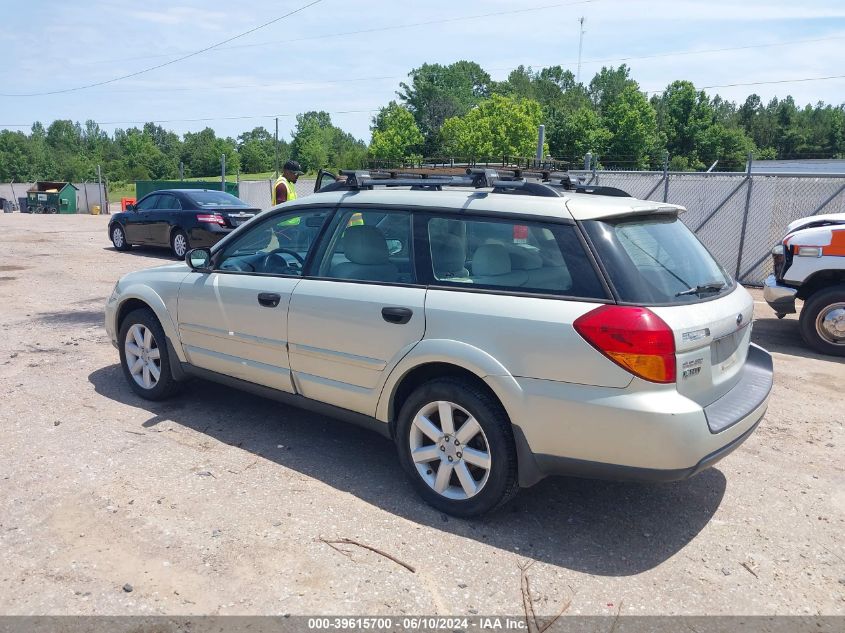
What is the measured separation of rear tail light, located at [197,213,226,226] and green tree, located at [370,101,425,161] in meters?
67.9

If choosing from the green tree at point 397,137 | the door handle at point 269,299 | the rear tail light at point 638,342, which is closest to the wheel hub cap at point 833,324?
the rear tail light at point 638,342

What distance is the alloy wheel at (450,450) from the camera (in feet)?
11.3

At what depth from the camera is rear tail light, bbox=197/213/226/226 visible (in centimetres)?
1391

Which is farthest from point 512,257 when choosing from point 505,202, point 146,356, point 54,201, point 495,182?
point 54,201

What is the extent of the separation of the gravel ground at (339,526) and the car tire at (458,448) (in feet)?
0.51

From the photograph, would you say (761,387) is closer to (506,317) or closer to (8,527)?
(506,317)

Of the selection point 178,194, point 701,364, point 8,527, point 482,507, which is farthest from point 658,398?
point 178,194

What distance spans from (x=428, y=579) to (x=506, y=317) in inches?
50.5

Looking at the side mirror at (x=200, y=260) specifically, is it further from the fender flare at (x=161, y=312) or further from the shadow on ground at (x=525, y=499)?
the shadow on ground at (x=525, y=499)

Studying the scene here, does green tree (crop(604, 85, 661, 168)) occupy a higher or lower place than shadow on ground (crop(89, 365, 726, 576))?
higher

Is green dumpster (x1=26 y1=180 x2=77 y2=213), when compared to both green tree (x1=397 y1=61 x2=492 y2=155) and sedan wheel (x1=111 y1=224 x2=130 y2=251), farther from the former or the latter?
green tree (x1=397 y1=61 x2=492 y2=155)

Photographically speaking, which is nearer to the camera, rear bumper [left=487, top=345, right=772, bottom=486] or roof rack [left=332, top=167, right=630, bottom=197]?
rear bumper [left=487, top=345, right=772, bottom=486]

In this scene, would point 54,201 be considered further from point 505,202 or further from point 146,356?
point 505,202

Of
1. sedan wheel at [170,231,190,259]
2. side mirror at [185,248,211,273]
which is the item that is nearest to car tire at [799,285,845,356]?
side mirror at [185,248,211,273]
